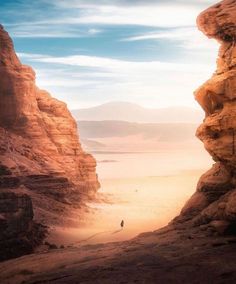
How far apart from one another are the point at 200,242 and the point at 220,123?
5395 mm

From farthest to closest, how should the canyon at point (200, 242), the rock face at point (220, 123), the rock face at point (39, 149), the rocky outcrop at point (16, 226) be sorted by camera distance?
1. the rock face at point (39, 149)
2. the rocky outcrop at point (16, 226)
3. the rock face at point (220, 123)
4. the canyon at point (200, 242)

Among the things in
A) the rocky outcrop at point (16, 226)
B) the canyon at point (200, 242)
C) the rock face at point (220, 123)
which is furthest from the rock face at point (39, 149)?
the rock face at point (220, 123)

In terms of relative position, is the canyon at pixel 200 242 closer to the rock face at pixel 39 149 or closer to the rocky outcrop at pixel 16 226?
the rocky outcrop at pixel 16 226

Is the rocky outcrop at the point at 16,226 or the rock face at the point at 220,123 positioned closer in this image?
the rock face at the point at 220,123

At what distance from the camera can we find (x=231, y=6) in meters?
17.6

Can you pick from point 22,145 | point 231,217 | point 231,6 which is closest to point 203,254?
point 231,217

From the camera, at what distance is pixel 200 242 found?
48.0ft

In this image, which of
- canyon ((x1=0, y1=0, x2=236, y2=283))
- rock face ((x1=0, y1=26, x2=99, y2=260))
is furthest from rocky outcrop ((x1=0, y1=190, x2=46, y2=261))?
rock face ((x1=0, y1=26, x2=99, y2=260))

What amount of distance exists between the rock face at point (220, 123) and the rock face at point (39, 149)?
49.8ft

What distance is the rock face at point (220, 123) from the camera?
16750mm

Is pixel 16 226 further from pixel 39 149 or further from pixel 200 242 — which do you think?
pixel 39 149

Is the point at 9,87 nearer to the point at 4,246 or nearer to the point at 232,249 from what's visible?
the point at 4,246

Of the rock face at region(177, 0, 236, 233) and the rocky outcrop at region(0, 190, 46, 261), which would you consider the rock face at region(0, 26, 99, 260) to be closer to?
the rocky outcrop at region(0, 190, 46, 261)

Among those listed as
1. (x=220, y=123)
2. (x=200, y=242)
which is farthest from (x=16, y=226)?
(x=220, y=123)
